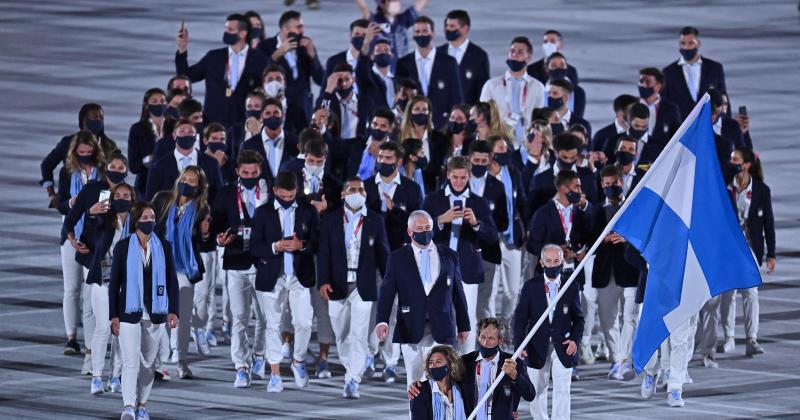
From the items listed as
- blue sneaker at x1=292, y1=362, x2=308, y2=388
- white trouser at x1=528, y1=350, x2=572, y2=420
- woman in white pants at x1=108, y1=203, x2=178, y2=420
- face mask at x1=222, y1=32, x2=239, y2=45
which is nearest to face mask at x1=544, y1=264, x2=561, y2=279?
white trouser at x1=528, y1=350, x2=572, y2=420

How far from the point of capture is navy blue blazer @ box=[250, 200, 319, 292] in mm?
17578

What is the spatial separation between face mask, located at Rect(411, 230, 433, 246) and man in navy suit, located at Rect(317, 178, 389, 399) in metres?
1.05

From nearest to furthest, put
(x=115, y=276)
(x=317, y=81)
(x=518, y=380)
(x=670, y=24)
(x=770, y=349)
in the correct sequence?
(x=518, y=380) → (x=115, y=276) → (x=770, y=349) → (x=317, y=81) → (x=670, y=24)

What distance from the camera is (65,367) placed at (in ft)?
59.3

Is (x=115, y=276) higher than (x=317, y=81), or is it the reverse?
(x=317, y=81)

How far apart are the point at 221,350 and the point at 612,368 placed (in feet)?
12.0

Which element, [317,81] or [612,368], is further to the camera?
[317,81]

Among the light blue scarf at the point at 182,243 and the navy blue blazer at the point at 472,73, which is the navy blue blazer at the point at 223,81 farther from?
the light blue scarf at the point at 182,243

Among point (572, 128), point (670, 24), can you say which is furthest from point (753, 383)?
point (670, 24)

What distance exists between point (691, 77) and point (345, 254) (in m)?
6.07

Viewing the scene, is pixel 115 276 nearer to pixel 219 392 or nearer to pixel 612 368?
pixel 219 392

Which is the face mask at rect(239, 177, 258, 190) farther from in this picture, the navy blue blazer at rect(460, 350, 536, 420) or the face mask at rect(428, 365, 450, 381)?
the face mask at rect(428, 365, 450, 381)

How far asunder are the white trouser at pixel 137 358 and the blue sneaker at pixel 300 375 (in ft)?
5.32

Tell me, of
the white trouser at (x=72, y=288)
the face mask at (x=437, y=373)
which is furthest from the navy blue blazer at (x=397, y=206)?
the face mask at (x=437, y=373)
